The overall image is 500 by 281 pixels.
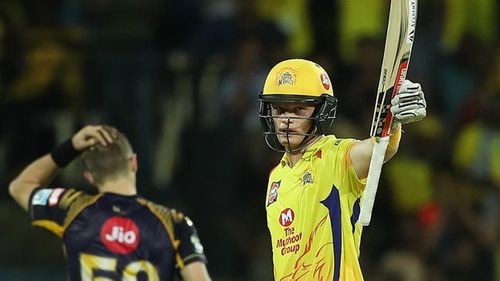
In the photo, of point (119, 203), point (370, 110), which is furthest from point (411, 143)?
point (119, 203)

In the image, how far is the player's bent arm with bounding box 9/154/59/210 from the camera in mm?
7398

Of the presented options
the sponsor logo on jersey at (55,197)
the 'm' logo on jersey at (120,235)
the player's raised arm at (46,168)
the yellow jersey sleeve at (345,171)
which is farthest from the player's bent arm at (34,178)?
the yellow jersey sleeve at (345,171)

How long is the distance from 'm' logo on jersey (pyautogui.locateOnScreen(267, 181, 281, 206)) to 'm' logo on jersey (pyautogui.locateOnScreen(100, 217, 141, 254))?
838mm

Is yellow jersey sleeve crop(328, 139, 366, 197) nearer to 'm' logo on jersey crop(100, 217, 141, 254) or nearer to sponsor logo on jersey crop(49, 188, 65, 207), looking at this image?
'm' logo on jersey crop(100, 217, 141, 254)

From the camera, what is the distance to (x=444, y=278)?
435 inches

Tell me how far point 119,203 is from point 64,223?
1.01 feet

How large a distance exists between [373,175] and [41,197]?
213cm

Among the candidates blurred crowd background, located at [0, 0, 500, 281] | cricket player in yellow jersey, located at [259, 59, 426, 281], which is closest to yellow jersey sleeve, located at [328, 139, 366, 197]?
cricket player in yellow jersey, located at [259, 59, 426, 281]

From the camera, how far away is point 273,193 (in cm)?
651

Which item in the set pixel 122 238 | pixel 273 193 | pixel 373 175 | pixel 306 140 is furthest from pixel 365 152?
pixel 122 238

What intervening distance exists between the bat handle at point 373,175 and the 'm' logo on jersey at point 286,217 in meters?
0.44

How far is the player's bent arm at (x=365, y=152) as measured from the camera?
595cm

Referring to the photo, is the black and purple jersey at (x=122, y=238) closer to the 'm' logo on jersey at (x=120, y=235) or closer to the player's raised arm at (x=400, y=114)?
the 'm' logo on jersey at (x=120, y=235)

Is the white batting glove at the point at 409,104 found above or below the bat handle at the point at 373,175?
above
